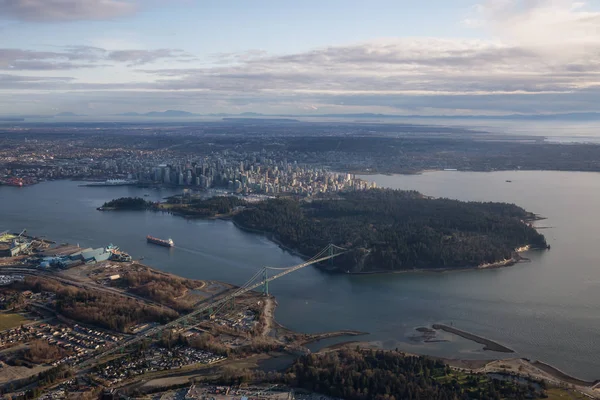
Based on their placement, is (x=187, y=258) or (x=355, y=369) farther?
(x=187, y=258)

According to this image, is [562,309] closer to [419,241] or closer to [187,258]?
[419,241]

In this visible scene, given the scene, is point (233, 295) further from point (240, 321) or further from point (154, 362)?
point (154, 362)

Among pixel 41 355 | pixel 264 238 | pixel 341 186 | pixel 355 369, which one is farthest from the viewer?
pixel 341 186

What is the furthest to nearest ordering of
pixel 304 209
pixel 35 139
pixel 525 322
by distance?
pixel 35 139
pixel 304 209
pixel 525 322

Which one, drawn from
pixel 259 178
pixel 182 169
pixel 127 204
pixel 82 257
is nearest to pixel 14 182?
pixel 182 169

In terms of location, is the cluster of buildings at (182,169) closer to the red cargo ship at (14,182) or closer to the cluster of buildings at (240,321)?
the red cargo ship at (14,182)

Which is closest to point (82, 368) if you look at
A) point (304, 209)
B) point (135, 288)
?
point (135, 288)
